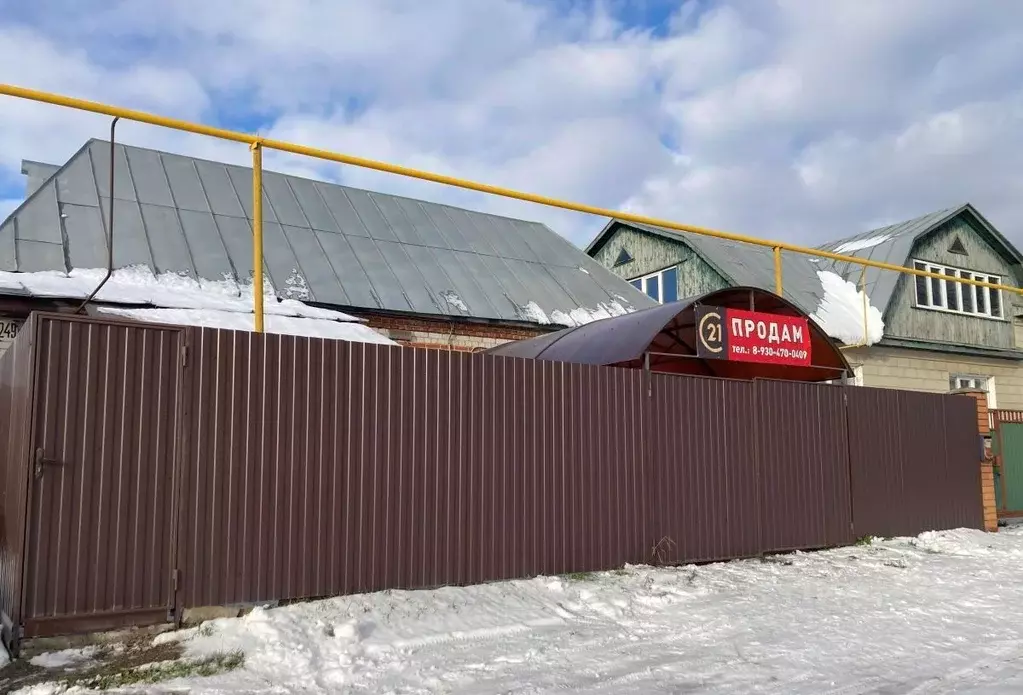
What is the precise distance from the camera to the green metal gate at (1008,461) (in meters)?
12.7

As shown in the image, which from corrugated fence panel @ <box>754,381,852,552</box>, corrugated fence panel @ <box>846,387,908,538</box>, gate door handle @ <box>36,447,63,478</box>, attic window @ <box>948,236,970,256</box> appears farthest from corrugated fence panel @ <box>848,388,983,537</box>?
attic window @ <box>948,236,970,256</box>

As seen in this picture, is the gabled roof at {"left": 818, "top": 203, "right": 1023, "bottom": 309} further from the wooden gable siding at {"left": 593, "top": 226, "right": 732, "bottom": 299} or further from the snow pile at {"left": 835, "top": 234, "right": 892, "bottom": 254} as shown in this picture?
the wooden gable siding at {"left": 593, "top": 226, "right": 732, "bottom": 299}

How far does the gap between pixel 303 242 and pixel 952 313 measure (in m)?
16.6

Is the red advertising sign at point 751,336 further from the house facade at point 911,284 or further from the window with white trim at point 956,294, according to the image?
the window with white trim at point 956,294

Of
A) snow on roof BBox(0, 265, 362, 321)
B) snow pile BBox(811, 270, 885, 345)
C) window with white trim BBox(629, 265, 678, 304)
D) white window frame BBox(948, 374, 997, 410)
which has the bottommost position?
white window frame BBox(948, 374, 997, 410)

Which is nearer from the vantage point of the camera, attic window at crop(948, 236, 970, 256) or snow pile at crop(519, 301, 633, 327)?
snow pile at crop(519, 301, 633, 327)

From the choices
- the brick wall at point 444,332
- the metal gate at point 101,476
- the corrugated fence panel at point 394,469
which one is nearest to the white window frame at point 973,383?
the brick wall at point 444,332

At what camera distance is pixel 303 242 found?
14156 millimetres

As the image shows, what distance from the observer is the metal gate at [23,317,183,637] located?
521 centimetres

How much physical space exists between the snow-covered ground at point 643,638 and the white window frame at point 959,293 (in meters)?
14.7

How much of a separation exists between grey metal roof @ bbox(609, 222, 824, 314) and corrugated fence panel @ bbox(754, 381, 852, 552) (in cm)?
923

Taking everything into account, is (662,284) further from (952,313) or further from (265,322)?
(265,322)

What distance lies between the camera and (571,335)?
10.7 metres

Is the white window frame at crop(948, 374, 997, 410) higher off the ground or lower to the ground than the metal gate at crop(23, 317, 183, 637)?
higher
